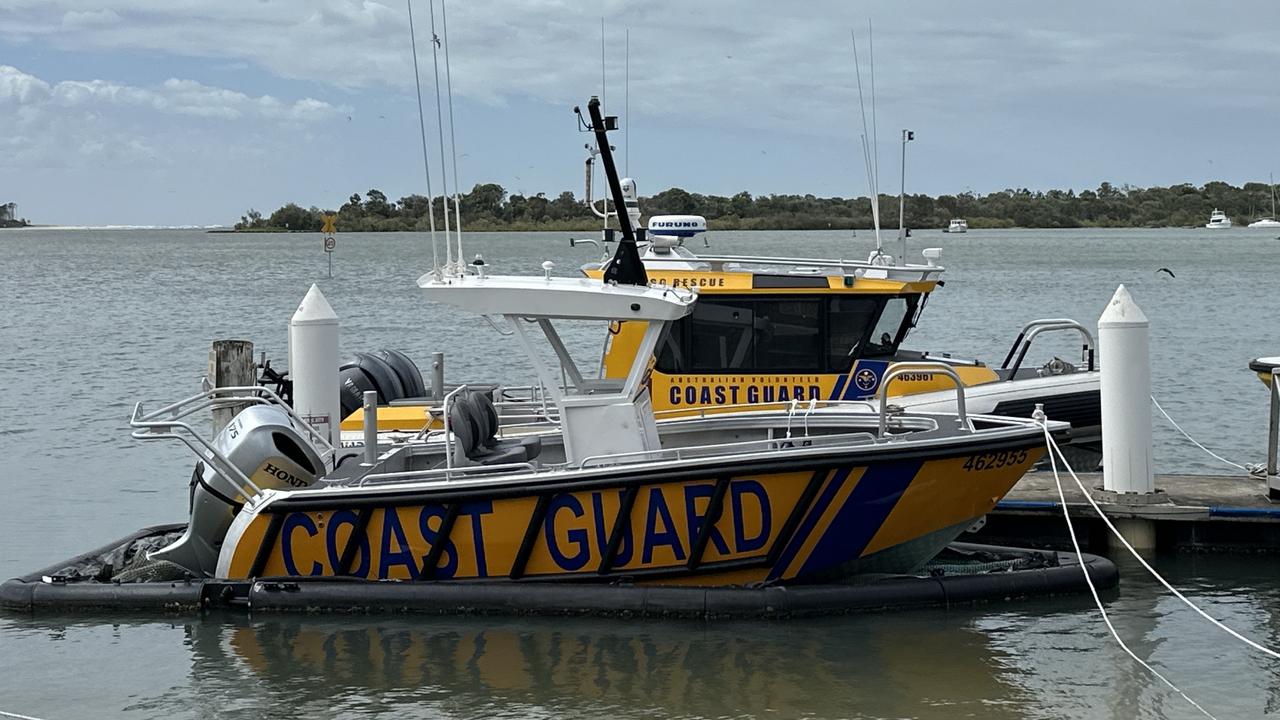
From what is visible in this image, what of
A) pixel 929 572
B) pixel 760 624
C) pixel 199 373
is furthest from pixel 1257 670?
pixel 199 373

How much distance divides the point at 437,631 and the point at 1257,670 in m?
4.61

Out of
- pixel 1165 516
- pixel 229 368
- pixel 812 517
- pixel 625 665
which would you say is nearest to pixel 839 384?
pixel 1165 516

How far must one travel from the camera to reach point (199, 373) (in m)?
27.8

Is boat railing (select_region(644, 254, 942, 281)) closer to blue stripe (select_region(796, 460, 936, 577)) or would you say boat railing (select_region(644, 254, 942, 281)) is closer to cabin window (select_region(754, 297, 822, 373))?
cabin window (select_region(754, 297, 822, 373))

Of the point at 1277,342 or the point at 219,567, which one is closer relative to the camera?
the point at 219,567

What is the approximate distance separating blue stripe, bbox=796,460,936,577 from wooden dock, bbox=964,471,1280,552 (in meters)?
2.40

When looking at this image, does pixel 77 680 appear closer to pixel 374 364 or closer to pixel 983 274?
pixel 374 364

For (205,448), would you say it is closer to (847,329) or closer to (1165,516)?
(847,329)

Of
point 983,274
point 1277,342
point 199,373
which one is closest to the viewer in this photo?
point 199,373

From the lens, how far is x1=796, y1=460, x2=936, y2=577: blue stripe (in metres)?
9.10

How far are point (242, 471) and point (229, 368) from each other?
12.3 feet

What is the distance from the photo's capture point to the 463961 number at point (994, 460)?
9164 mm

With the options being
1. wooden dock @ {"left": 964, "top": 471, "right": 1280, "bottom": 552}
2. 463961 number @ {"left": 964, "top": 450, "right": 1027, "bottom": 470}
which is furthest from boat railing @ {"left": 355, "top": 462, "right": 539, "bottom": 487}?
wooden dock @ {"left": 964, "top": 471, "right": 1280, "bottom": 552}

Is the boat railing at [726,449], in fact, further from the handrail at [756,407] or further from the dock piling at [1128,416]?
the dock piling at [1128,416]
